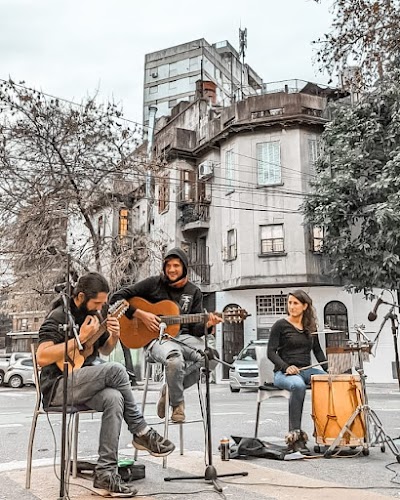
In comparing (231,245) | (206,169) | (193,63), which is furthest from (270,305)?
(193,63)

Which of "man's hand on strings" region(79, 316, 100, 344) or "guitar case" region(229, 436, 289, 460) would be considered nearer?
"man's hand on strings" region(79, 316, 100, 344)

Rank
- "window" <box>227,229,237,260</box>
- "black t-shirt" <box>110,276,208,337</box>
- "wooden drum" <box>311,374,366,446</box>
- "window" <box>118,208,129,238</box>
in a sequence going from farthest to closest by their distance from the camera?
1. "window" <box>118,208,129,238</box>
2. "window" <box>227,229,237,260</box>
3. "wooden drum" <box>311,374,366,446</box>
4. "black t-shirt" <box>110,276,208,337</box>

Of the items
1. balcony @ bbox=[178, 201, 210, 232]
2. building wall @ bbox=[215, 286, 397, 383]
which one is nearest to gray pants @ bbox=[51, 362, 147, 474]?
building wall @ bbox=[215, 286, 397, 383]

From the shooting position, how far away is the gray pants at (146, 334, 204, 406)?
466 centimetres

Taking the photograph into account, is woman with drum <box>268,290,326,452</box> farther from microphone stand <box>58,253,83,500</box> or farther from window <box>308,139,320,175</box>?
window <box>308,139,320,175</box>

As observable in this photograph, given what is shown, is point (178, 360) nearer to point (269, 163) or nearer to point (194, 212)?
point (269, 163)

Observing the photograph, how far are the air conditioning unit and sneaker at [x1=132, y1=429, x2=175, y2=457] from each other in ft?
76.2

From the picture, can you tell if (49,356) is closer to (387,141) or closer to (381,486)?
(381,486)

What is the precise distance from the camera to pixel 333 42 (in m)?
10.9

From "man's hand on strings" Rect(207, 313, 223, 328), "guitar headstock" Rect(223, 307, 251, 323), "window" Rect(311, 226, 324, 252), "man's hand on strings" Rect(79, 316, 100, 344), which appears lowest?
"man's hand on strings" Rect(79, 316, 100, 344)

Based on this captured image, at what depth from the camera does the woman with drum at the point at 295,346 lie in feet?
19.1

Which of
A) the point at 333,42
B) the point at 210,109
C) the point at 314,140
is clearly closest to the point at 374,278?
the point at 314,140

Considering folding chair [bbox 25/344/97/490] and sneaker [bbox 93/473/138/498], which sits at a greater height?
folding chair [bbox 25/344/97/490]

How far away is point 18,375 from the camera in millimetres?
23828
